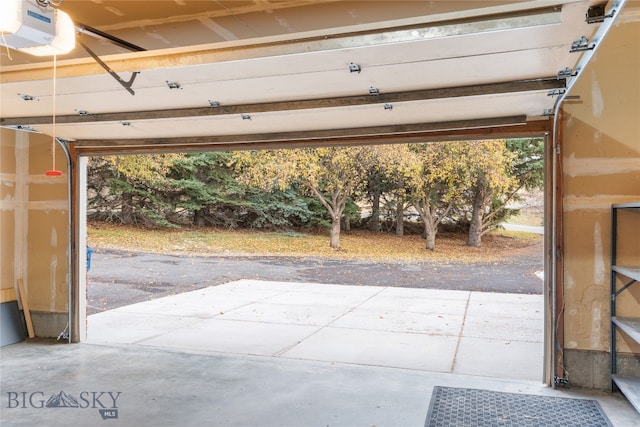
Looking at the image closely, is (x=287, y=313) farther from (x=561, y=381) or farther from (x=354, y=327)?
(x=561, y=381)

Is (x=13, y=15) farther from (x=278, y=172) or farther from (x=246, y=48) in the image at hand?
(x=278, y=172)

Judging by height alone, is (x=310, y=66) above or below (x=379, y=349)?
above

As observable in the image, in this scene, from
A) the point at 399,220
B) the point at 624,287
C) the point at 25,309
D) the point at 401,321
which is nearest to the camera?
the point at 624,287

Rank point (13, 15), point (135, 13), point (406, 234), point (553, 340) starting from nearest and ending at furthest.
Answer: point (13, 15) < point (135, 13) < point (553, 340) < point (406, 234)

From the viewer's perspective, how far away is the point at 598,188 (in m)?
3.93

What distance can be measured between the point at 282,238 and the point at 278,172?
478cm

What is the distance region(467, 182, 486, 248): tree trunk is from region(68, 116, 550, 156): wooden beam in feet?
43.7

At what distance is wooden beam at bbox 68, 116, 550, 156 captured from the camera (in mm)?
4113

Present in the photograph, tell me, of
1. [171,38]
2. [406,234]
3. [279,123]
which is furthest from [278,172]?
[171,38]

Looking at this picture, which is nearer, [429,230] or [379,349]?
[379,349]

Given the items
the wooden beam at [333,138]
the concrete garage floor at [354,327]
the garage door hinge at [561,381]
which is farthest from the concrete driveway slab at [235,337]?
the garage door hinge at [561,381]

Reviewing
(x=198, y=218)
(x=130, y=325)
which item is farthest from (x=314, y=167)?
(x=130, y=325)

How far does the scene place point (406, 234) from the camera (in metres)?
20.2

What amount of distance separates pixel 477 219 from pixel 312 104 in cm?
1542
